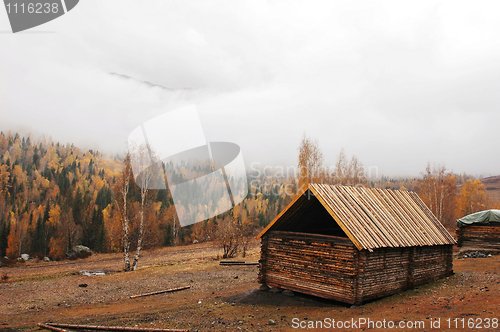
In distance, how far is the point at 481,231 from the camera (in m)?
25.3

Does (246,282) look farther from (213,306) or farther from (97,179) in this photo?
(97,179)

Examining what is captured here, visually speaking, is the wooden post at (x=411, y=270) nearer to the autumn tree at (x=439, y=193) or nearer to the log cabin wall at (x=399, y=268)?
the log cabin wall at (x=399, y=268)

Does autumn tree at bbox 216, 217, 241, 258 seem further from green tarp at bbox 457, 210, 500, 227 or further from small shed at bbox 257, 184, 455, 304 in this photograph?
green tarp at bbox 457, 210, 500, 227

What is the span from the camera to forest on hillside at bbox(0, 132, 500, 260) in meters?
37.6

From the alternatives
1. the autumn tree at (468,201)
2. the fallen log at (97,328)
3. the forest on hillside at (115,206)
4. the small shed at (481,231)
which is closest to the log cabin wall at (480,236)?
the small shed at (481,231)

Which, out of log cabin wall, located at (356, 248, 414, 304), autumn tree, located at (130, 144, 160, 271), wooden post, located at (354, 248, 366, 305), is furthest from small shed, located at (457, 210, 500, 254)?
autumn tree, located at (130, 144, 160, 271)

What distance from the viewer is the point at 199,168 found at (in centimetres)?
13238

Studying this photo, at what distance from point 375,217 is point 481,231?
17537mm

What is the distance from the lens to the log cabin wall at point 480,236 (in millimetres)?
24469

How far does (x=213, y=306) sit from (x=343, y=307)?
532 centimetres

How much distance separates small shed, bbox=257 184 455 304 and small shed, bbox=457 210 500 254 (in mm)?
10986

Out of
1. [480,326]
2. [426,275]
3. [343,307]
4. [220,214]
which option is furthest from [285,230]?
[220,214]

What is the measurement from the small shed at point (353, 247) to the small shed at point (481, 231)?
10986 mm

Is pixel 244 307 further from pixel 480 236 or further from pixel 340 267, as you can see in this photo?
pixel 480 236
